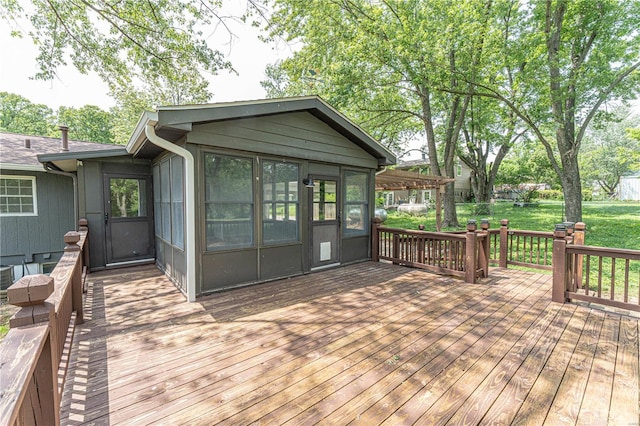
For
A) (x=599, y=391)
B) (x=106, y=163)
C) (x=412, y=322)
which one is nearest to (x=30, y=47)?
(x=106, y=163)

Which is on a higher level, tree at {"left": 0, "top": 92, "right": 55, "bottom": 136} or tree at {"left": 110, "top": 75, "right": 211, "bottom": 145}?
tree at {"left": 0, "top": 92, "right": 55, "bottom": 136}

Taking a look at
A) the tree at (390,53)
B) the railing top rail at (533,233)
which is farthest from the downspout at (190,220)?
the railing top rail at (533,233)

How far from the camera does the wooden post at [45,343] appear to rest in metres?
1.32

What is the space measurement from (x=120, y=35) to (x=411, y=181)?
849 centimetres

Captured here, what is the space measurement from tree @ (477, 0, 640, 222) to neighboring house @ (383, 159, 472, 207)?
1257 centimetres

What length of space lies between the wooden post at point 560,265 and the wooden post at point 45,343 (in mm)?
5185

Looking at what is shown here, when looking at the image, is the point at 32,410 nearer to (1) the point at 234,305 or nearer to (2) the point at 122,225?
(1) the point at 234,305

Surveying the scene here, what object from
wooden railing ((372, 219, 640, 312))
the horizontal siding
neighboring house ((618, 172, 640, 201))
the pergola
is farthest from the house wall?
neighboring house ((618, 172, 640, 201))

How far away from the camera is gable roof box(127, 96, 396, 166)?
3480 mm

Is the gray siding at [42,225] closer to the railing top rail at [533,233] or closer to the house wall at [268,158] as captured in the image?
the house wall at [268,158]

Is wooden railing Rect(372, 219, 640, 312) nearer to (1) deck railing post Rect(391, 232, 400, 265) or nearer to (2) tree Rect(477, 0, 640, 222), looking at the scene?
(1) deck railing post Rect(391, 232, 400, 265)

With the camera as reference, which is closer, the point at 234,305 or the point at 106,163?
the point at 234,305

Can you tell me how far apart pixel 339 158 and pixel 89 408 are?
482 cm

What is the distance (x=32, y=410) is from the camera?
4.32 ft
